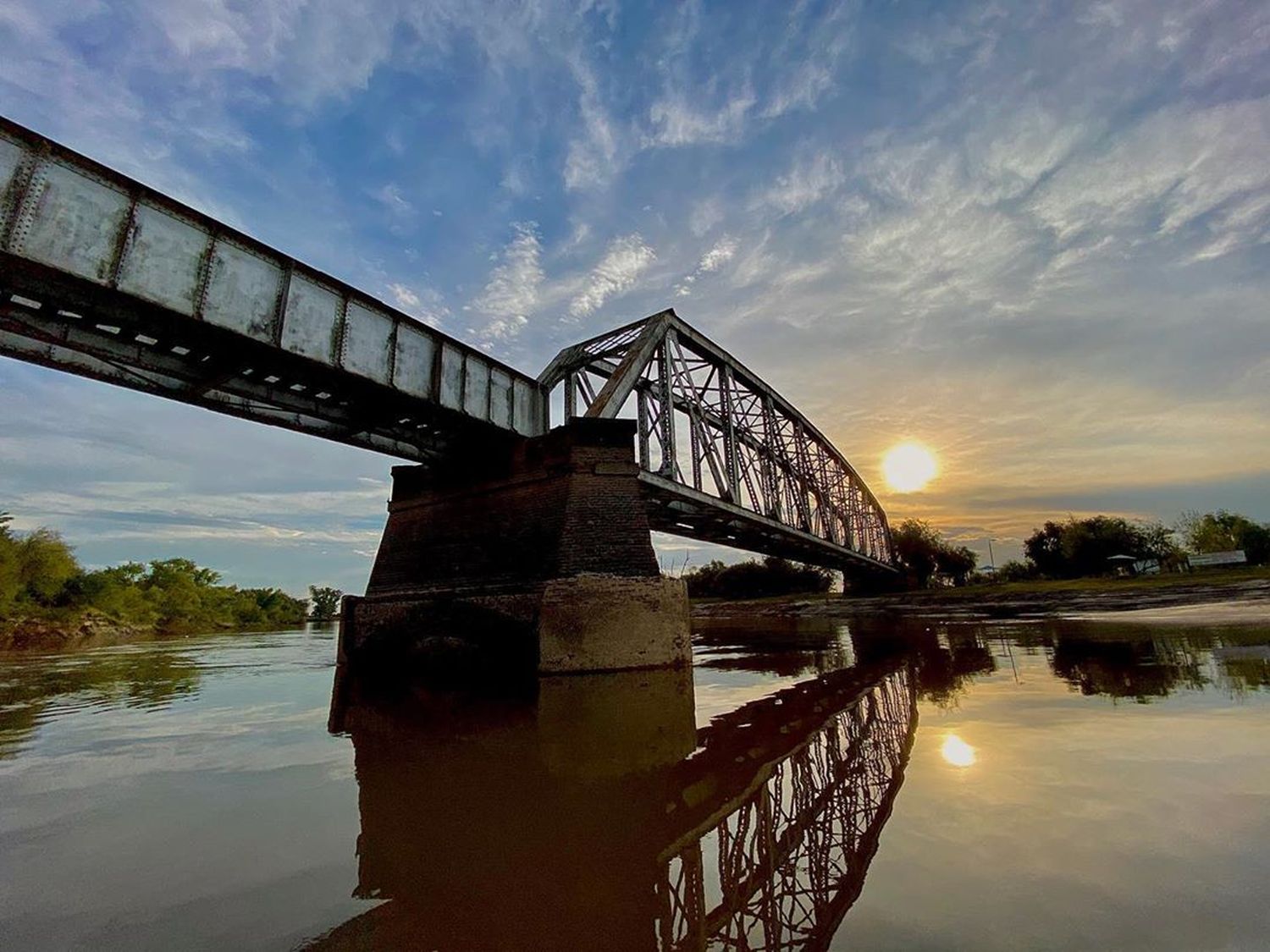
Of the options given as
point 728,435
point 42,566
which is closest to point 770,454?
point 728,435

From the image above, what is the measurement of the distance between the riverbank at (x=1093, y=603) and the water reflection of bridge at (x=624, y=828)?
20689mm

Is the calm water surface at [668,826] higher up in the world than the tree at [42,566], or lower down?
lower down

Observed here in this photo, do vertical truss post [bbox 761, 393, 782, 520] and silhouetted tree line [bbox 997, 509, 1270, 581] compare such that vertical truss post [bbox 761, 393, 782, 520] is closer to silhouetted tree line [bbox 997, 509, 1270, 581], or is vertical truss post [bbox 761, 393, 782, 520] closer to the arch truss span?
the arch truss span

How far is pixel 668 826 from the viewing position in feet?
10.9

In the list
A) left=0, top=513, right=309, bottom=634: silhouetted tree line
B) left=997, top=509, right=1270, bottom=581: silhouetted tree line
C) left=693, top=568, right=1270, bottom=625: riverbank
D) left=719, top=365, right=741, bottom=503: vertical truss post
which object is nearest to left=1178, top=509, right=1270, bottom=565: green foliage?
left=997, top=509, right=1270, bottom=581: silhouetted tree line

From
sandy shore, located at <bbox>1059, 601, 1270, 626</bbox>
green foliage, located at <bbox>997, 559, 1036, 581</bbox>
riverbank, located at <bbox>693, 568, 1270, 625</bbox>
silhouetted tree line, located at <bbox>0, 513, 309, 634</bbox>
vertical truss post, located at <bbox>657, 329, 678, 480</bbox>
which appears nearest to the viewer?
sandy shore, located at <bbox>1059, 601, 1270, 626</bbox>

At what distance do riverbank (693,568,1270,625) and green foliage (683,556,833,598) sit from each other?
1647cm

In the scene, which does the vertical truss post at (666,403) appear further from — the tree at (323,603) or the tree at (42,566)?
the tree at (323,603)

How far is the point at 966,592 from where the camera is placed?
48469mm

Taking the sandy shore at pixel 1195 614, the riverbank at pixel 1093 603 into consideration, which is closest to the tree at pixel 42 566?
the riverbank at pixel 1093 603

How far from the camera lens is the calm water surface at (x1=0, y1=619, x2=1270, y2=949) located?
2.25 meters

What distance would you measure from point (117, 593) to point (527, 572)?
67.2 metres

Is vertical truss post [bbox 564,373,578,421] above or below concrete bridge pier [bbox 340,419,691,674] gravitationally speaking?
above

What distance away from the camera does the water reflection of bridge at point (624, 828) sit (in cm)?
230
